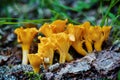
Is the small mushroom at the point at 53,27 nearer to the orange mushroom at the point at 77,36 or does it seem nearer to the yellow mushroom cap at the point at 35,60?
the orange mushroom at the point at 77,36

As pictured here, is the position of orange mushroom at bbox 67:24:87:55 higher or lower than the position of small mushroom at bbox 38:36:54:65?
higher

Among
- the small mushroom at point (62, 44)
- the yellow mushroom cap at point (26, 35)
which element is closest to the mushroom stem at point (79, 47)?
the small mushroom at point (62, 44)

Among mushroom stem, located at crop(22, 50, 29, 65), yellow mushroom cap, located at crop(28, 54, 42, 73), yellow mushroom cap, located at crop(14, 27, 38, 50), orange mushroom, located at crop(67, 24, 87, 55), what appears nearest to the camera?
yellow mushroom cap, located at crop(28, 54, 42, 73)

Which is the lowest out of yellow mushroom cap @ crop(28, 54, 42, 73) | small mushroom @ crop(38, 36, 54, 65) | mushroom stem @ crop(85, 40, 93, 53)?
yellow mushroom cap @ crop(28, 54, 42, 73)

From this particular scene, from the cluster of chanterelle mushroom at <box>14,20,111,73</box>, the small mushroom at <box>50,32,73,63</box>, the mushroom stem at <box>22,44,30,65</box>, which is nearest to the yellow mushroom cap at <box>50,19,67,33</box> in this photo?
the cluster of chanterelle mushroom at <box>14,20,111,73</box>

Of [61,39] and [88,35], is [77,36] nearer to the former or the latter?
[88,35]

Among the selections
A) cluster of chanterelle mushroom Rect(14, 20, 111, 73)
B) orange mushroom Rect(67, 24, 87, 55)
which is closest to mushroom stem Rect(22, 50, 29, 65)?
cluster of chanterelle mushroom Rect(14, 20, 111, 73)

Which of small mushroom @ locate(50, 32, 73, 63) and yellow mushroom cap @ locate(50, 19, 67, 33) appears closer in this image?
small mushroom @ locate(50, 32, 73, 63)

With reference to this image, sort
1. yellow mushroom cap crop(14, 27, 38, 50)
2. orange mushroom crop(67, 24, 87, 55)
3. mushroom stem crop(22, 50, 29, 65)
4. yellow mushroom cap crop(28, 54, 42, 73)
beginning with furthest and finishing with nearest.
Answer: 1. mushroom stem crop(22, 50, 29, 65)
2. yellow mushroom cap crop(14, 27, 38, 50)
3. orange mushroom crop(67, 24, 87, 55)
4. yellow mushroom cap crop(28, 54, 42, 73)

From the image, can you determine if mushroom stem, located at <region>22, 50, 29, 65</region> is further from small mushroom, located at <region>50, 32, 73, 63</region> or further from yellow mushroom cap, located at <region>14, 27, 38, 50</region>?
small mushroom, located at <region>50, 32, 73, 63</region>
